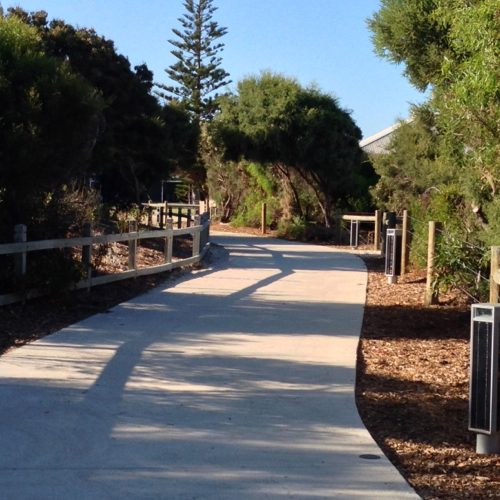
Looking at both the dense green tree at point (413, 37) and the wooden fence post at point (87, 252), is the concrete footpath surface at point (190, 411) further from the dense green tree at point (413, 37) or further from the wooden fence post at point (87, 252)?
the dense green tree at point (413, 37)

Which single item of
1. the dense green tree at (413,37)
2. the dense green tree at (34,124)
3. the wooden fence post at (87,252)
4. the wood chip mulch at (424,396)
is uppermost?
the dense green tree at (413,37)

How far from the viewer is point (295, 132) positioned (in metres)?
28.8

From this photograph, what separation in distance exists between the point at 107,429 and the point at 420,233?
11208 mm

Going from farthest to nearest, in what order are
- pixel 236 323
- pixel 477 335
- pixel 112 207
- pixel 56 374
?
pixel 112 207, pixel 236 323, pixel 56 374, pixel 477 335

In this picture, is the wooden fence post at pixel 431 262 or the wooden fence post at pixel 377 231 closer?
the wooden fence post at pixel 431 262

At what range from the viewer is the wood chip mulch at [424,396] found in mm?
5203

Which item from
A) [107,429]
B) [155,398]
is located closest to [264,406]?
[155,398]

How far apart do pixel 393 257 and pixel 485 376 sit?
9.59m

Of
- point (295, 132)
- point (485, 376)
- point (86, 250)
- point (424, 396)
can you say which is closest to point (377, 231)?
point (295, 132)

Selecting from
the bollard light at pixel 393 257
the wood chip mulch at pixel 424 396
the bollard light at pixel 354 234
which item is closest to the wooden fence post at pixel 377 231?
the bollard light at pixel 354 234

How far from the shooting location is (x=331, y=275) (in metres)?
16.5

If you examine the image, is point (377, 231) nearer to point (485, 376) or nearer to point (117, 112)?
point (117, 112)

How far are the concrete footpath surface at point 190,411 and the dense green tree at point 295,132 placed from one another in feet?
58.7

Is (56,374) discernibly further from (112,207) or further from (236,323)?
(112,207)
